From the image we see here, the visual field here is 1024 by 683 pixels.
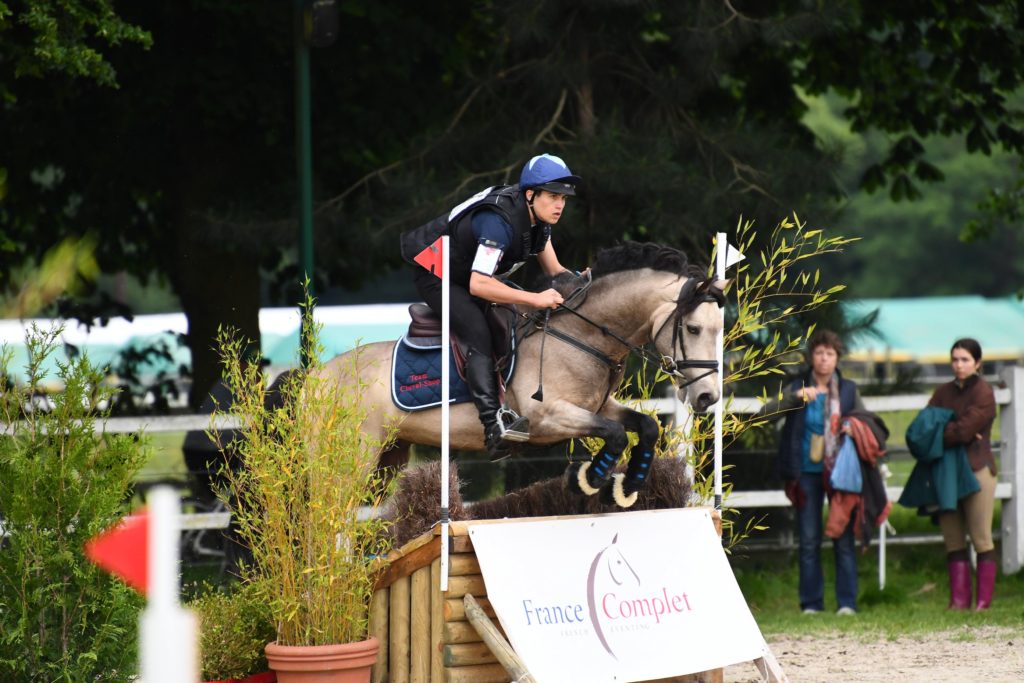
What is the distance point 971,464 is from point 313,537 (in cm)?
548

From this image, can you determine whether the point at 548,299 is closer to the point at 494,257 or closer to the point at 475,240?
the point at 494,257

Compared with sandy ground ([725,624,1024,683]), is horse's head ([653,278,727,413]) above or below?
above

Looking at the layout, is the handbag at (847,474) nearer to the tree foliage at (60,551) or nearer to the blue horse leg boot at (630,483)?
the blue horse leg boot at (630,483)

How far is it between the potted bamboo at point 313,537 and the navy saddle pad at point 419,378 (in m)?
0.75

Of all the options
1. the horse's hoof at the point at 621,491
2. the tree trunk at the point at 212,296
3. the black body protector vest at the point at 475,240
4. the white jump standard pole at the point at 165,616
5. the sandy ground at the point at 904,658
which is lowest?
the sandy ground at the point at 904,658

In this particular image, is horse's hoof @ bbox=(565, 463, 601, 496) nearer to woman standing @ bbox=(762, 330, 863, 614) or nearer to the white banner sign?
the white banner sign

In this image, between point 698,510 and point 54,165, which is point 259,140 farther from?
point 698,510

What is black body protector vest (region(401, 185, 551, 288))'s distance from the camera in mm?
5996

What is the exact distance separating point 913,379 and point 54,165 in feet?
25.3

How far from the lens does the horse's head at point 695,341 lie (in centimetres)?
575

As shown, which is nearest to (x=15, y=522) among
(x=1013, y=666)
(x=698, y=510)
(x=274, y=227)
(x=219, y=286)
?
(x=698, y=510)

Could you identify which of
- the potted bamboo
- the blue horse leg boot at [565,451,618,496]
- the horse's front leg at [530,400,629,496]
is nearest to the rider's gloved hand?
the horse's front leg at [530,400,629,496]

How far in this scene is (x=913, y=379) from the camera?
38.4ft

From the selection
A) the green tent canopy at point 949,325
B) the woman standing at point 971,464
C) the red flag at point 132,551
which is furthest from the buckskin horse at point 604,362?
the green tent canopy at point 949,325
